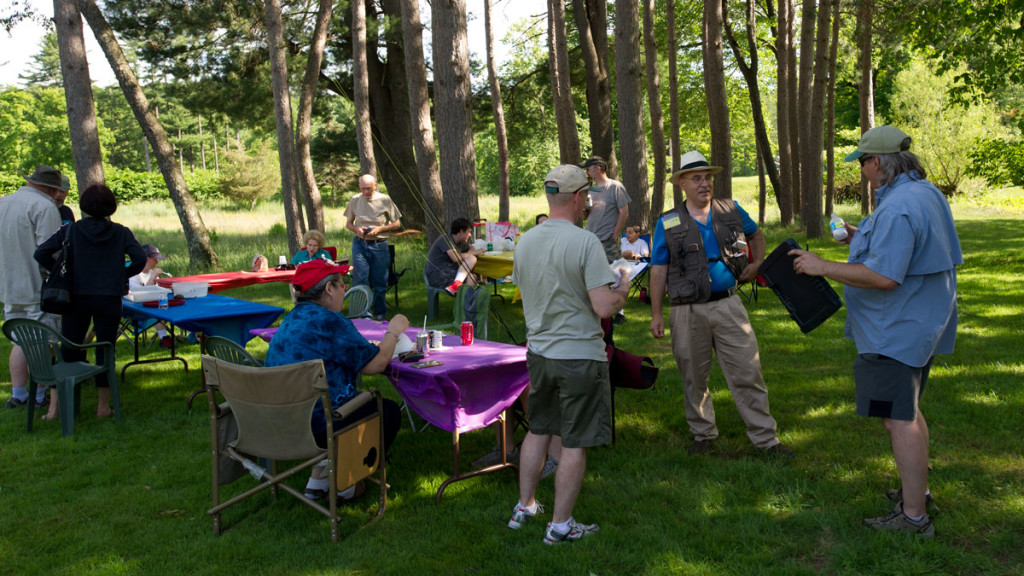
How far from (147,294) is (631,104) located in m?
8.40

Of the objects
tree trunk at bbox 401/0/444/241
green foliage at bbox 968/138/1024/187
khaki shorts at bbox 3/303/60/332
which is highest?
tree trunk at bbox 401/0/444/241

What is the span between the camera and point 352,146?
2442 centimetres

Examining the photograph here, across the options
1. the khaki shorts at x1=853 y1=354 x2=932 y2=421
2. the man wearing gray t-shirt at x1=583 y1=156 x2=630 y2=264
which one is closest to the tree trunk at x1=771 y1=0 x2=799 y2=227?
the man wearing gray t-shirt at x1=583 y1=156 x2=630 y2=264

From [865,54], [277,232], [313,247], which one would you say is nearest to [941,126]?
[865,54]

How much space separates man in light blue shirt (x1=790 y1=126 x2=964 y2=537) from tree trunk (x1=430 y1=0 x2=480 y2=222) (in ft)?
21.5

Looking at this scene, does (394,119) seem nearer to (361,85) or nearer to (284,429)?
(361,85)

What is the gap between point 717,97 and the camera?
43.9 ft

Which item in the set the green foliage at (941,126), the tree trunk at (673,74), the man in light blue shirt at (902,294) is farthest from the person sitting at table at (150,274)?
the green foliage at (941,126)

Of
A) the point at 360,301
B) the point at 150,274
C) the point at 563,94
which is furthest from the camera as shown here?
the point at 563,94

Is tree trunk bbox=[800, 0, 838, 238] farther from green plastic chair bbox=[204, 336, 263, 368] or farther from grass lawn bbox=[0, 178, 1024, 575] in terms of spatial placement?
green plastic chair bbox=[204, 336, 263, 368]

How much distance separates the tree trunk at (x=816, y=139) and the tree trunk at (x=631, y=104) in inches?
174

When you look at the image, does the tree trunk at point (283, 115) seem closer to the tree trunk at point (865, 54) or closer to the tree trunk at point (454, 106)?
the tree trunk at point (454, 106)

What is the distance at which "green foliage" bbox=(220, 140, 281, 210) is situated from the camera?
41500 mm

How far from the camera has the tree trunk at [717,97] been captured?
13.1 meters
